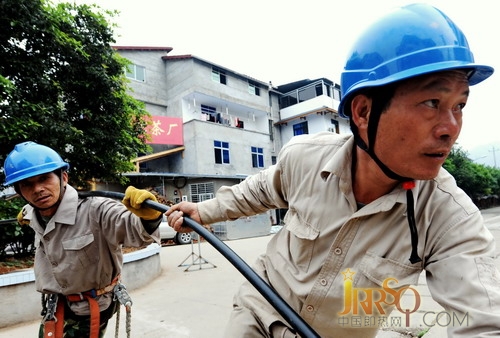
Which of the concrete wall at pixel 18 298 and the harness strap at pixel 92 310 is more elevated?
the harness strap at pixel 92 310

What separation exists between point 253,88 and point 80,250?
22248mm

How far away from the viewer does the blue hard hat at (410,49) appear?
3.71 feet

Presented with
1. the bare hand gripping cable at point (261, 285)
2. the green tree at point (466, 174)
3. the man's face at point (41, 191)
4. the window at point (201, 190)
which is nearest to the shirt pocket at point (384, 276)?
the bare hand gripping cable at point (261, 285)

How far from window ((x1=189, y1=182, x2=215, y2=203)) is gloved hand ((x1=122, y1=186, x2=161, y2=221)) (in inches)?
577

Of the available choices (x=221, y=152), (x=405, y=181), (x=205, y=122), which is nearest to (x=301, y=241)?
→ (x=405, y=181)

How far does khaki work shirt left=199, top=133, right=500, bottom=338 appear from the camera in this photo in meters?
1.07

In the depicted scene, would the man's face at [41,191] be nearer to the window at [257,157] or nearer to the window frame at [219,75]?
the window at [257,157]

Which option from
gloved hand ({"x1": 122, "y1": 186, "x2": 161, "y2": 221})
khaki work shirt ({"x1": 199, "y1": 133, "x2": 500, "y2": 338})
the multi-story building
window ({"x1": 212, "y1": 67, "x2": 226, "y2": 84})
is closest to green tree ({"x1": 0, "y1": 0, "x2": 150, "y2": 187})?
gloved hand ({"x1": 122, "y1": 186, "x2": 161, "y2": 221})

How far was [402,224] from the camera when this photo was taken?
4.15 feet

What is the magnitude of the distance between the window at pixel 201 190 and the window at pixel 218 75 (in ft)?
25.2

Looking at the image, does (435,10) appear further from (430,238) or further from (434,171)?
(430,238)

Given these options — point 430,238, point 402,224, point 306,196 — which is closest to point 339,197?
point 306,196

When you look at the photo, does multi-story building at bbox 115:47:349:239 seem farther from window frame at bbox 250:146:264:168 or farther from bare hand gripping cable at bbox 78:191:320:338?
bare hand gripping cable at bbox 78:191:320:338

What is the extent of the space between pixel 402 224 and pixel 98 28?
7455 millimetres
